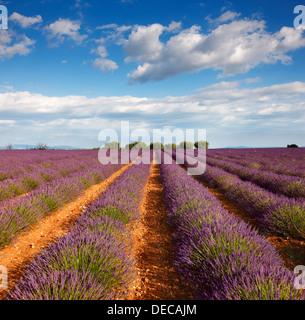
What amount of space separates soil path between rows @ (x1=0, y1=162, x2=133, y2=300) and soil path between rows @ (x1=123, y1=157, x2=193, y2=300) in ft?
4.11

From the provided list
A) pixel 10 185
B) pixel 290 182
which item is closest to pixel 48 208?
pixel 10 185

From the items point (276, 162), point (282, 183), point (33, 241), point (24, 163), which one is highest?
point (276, 162)

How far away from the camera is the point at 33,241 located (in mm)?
3410

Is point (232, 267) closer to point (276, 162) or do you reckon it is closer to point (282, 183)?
point (282, 183)

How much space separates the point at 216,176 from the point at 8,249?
7.19 meters

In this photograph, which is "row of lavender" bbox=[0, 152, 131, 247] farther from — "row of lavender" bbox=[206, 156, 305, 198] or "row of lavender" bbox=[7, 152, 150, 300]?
"row of lavender" bbox=[206, 156, 305, 198]

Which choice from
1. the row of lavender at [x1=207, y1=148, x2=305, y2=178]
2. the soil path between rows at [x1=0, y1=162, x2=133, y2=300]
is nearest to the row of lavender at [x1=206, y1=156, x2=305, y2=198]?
the row of lavender at [x1=207, y1=148, x2=305, y2=178]

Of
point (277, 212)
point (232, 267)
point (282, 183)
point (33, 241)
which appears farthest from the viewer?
point (282, 183)

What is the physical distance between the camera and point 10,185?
5.87 metres

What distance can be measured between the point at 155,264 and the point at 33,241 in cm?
225

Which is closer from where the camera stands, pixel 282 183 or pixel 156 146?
pixel 282 183

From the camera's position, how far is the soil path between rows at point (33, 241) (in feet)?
8.50

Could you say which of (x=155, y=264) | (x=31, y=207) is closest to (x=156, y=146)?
(x=31, y=207)
